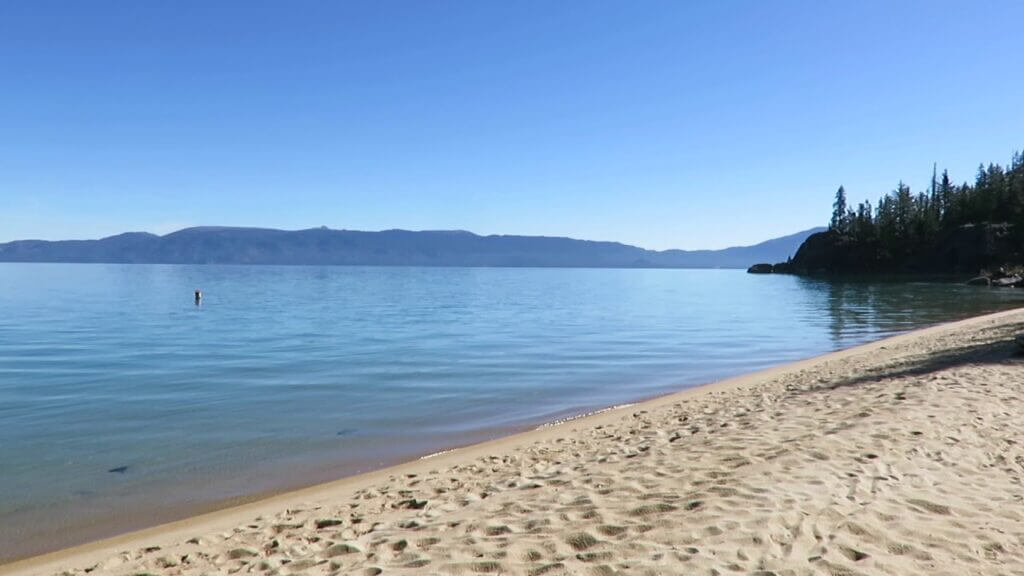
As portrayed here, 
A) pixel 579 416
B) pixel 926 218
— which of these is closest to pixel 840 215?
pixel 926 218

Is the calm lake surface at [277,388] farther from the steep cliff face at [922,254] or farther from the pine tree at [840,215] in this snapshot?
the pine tree at [840,215]

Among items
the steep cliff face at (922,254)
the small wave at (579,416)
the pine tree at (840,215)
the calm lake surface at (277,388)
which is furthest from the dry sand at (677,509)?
the pine tree at (840,215)

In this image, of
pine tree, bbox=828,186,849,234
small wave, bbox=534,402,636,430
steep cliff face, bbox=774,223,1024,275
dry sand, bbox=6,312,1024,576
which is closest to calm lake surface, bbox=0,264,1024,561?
small wave, bbox=534,402,636,430

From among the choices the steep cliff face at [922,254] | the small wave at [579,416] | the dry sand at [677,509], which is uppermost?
the steep cliff face at [922,254]

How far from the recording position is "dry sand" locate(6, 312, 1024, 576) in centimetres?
540

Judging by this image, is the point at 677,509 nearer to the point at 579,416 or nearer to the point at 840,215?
the point at 579,416

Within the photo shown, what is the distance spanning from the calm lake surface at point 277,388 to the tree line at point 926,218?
93.8 metres

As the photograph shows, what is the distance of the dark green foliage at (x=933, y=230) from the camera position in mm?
107250

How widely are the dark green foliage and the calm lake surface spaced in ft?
273

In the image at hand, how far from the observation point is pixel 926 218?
125 m

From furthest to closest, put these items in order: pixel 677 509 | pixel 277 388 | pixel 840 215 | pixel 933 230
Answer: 1. pixel 840 215
2. pixel 933 230
3. pixel 277 388
4. pixel 677 509

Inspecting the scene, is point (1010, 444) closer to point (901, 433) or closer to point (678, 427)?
point (901, 433)

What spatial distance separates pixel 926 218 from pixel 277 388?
141 metres

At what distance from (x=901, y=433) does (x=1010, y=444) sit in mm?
1291
